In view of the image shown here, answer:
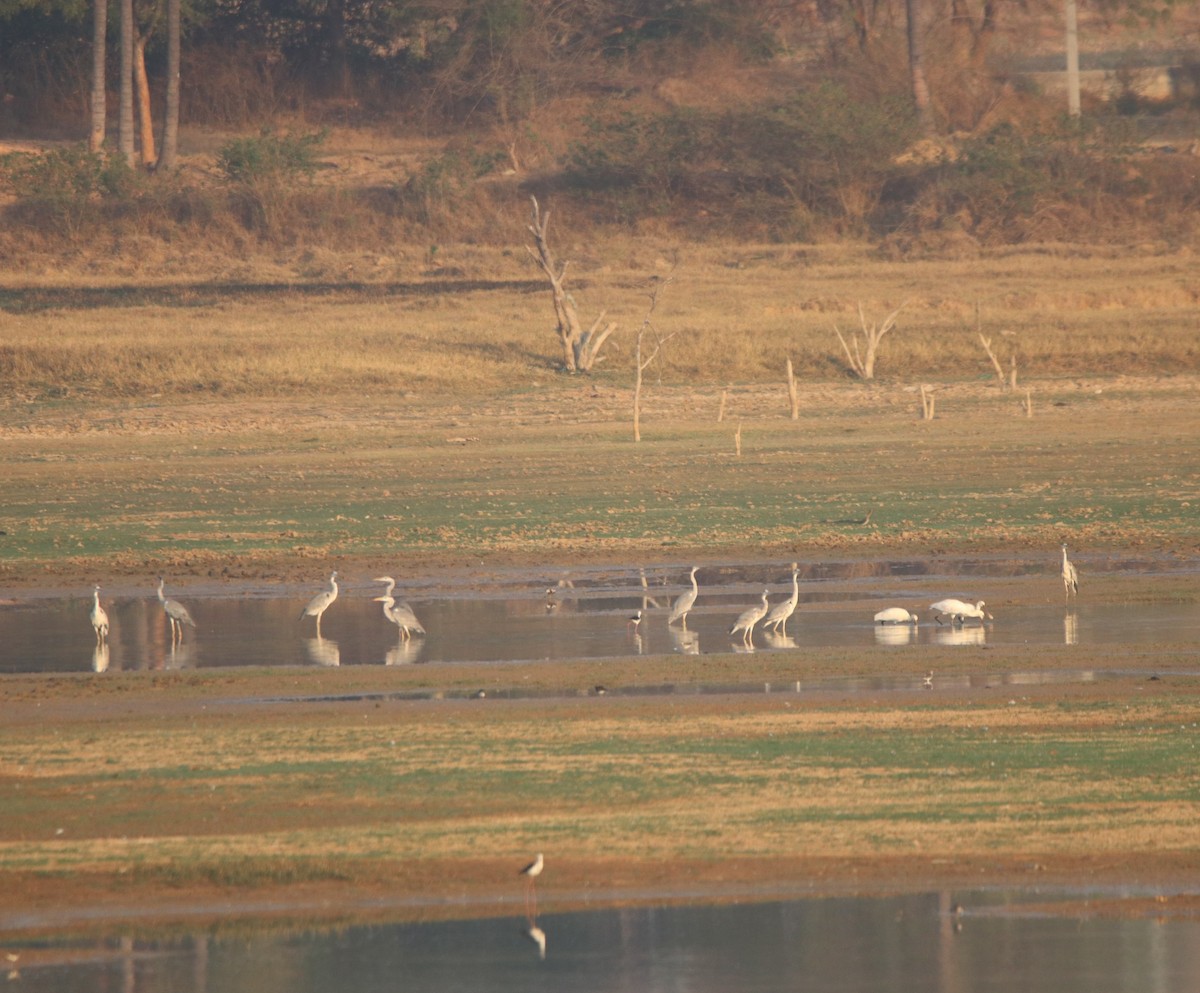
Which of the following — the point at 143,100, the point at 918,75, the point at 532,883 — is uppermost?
the point at 918,75

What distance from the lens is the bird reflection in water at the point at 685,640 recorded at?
15797mm

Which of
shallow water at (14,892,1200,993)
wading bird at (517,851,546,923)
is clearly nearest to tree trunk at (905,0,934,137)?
wading bird at (517,851,546,923)

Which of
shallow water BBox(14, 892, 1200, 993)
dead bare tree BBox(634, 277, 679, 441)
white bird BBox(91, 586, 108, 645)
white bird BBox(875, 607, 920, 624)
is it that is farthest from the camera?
dead bare tree BBox(634, 277, 679, 441)

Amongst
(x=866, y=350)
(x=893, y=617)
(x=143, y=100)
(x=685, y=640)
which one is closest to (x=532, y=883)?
(x=685, y=640)

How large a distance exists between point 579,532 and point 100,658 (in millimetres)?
8204

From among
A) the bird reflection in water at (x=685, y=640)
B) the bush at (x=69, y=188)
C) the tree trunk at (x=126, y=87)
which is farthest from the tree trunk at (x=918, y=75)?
the bird reflection in water at (x=685, y=640)

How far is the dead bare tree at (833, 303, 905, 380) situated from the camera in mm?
40188

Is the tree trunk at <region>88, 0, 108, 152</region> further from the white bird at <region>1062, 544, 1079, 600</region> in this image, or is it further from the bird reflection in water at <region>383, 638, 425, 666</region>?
the white bird at <region>1062, 544, 1079, 600</region>

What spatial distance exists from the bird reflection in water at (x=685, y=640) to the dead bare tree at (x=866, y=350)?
23.5 metres

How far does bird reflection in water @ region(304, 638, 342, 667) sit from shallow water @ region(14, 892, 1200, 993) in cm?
679

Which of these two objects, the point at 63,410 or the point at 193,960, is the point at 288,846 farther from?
the point at 63,410

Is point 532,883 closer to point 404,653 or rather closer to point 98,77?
point 404,653

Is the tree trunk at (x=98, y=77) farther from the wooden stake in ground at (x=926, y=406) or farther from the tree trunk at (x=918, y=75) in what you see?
the wooden stake in ground at (x=926, y=406)

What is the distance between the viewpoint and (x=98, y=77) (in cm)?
5734
